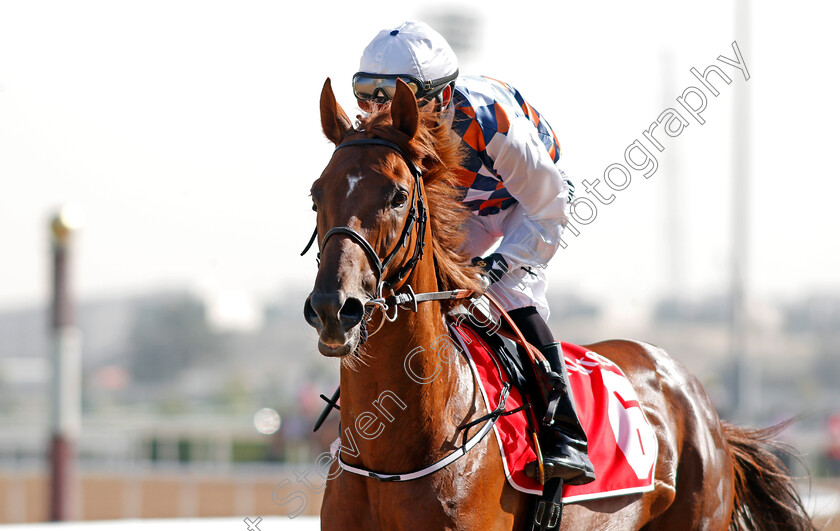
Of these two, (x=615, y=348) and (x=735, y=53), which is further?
(x=735, y=53)

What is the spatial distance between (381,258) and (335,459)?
814mm

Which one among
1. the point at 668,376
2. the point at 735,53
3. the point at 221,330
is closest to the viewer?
the point at 668,376

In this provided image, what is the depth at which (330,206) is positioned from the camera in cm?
232

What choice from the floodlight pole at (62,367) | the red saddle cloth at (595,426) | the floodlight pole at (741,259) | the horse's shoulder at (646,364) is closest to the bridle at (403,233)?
the red saddle cloth at (595,426)

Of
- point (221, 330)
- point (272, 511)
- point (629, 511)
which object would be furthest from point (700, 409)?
Answer: point (221, 330)

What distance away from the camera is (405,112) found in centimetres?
253

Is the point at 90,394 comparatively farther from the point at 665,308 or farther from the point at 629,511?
the point at 629,511

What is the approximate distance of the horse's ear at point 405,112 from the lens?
2504 mm

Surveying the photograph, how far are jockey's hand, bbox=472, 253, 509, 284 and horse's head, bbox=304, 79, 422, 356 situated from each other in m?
0.54

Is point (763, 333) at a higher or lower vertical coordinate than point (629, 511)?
lower

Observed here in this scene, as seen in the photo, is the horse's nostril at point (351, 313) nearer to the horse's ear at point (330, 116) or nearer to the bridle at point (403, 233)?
the bridle at point (403, 233)

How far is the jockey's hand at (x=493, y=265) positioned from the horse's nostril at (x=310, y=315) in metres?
0.94

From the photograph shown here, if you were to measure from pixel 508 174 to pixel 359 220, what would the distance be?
836 mm

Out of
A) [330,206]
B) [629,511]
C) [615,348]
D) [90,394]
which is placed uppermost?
[330,206]
